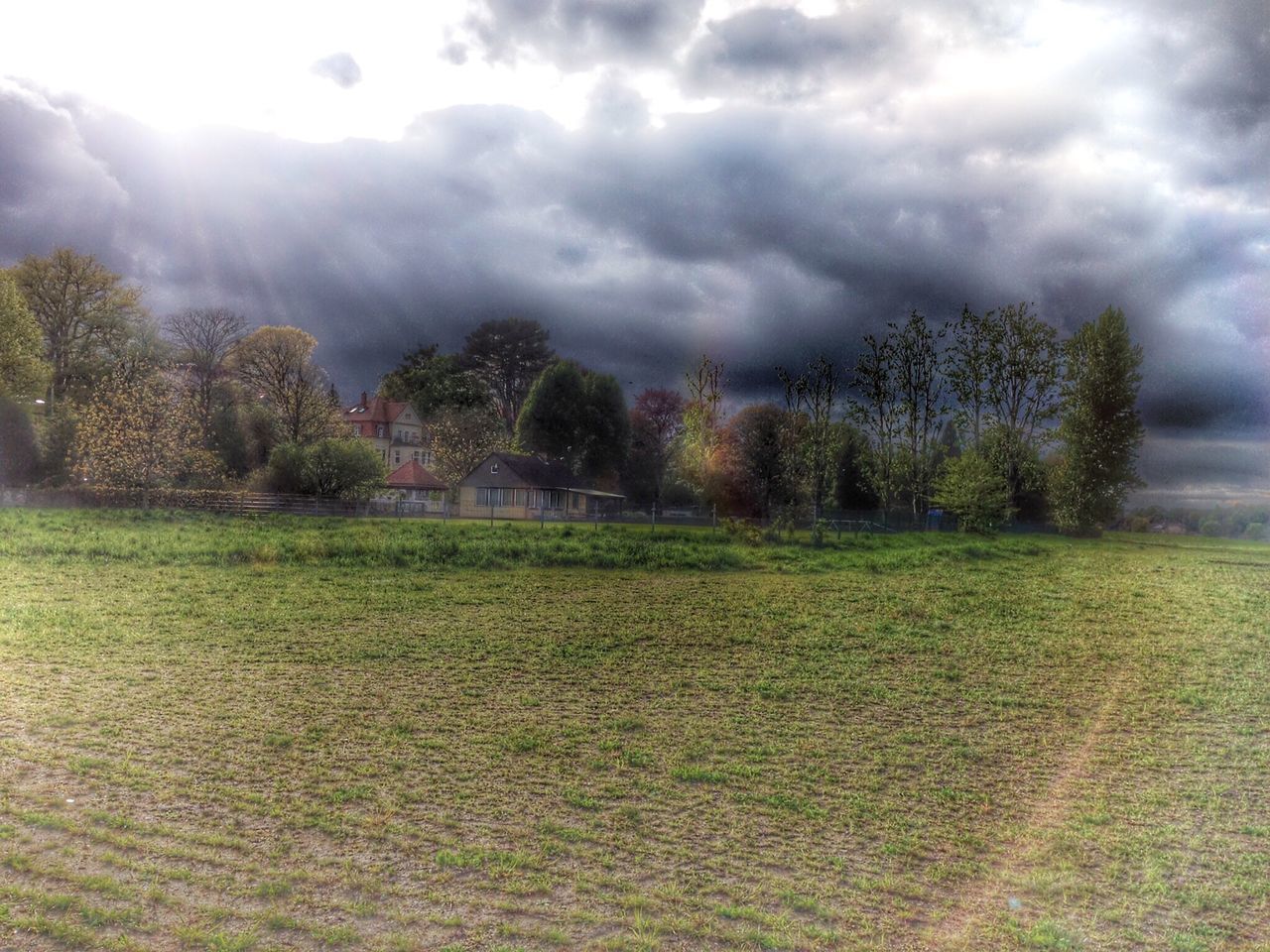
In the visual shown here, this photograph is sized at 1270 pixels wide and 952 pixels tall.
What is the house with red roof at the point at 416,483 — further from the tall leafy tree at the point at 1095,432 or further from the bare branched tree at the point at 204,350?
the tall leafy tree at the point at 1095,432

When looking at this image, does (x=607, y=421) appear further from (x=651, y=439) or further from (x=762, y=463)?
(x=762, y=463)

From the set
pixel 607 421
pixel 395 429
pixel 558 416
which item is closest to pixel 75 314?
pixel 395 429

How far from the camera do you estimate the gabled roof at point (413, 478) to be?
136ft

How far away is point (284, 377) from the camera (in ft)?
119

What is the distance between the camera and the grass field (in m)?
4.07

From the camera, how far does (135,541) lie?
58.3 ft

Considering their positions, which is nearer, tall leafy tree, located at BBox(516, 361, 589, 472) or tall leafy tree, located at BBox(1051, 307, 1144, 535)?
tall leafy tree, located at BBox(1051, 307, 1144, 535)

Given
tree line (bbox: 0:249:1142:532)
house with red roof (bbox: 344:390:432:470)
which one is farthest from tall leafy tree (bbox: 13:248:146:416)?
house with red roof (bbox: 344:390:432:470)

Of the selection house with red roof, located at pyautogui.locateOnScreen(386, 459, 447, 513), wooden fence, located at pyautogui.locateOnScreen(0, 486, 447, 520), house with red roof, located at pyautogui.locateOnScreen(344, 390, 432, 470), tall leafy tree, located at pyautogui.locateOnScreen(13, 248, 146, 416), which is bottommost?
wooden fence, located at pyautogui.locateOnScreen(0, 486, 447, 520)

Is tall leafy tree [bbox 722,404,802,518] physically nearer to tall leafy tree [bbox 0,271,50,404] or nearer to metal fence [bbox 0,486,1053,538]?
metal fence [bbox 0,486,1053,538]

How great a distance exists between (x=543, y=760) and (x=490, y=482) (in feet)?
117

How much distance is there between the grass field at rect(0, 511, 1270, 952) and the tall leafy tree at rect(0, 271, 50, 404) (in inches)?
816

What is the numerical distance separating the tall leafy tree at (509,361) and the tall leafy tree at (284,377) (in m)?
13.0

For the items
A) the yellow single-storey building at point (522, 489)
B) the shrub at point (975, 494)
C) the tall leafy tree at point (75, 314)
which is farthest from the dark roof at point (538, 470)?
the shrub at point (975, 494)
